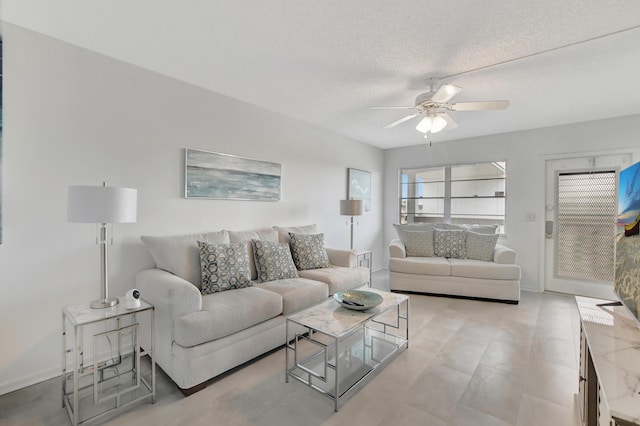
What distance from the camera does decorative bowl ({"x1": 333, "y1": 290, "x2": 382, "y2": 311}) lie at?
219cm

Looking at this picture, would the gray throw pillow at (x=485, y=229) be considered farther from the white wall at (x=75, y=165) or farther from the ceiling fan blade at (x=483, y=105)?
the white wall at (x=75, y=165)

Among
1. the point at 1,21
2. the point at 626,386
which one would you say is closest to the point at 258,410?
the point at 626,386

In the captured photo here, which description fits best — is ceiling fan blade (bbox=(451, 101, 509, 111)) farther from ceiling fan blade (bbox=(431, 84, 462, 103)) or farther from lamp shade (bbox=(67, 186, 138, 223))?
lamp shade (bbox=(67, 186, 138, 223))

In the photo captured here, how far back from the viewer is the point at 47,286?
2074 millimetres

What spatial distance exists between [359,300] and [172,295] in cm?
136

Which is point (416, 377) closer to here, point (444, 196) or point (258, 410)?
point (258, 410)

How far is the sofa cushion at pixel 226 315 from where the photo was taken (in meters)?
1.85

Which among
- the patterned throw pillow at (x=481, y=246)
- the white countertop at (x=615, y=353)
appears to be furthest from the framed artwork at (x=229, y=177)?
the white countertop at (x=615, y=353)

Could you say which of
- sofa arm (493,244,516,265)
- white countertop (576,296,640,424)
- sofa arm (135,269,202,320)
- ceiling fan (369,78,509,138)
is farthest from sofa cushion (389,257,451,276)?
sofa arm (135,269,202,320)

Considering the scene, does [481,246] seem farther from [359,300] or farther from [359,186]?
[359,300]

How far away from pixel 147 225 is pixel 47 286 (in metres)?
0.77

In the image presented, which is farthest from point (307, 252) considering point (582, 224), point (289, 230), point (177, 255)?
point (582, 224)

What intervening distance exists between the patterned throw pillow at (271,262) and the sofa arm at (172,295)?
2.86 feet

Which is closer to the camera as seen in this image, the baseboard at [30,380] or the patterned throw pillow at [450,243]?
the baseboard at [30,380]
